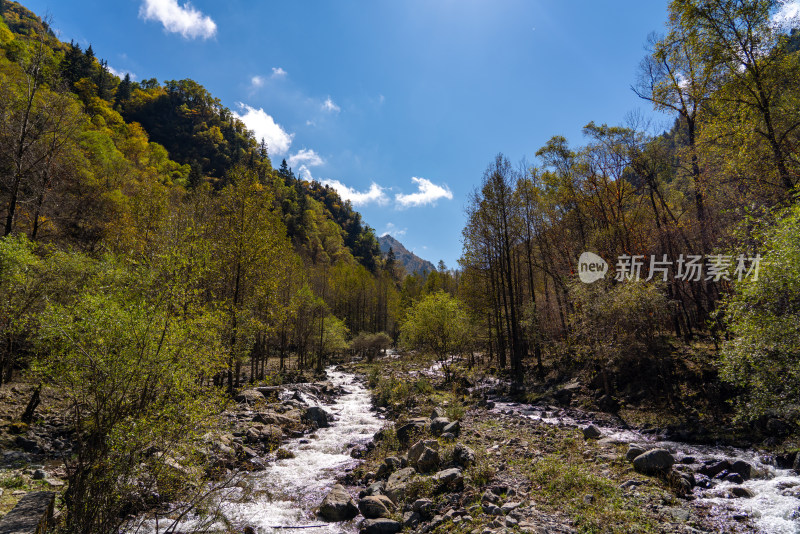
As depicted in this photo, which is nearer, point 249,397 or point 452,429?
point 452,429

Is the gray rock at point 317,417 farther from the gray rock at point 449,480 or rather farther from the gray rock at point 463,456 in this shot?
the gray rock at point 449,480

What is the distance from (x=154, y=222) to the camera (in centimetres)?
1830

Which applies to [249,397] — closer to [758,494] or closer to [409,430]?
[409,430]

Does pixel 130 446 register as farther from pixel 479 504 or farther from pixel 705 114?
pixel 705 114

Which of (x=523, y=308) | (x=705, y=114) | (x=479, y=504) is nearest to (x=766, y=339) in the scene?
(x=479, y=504)

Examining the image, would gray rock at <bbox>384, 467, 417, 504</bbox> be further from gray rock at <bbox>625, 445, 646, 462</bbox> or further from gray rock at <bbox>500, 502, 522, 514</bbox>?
gray rock at <bbox>625, 445, 646, 462</bbox>

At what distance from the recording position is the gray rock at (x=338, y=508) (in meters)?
7.50

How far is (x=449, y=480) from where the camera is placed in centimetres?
778

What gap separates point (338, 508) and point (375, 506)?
2.99 feet

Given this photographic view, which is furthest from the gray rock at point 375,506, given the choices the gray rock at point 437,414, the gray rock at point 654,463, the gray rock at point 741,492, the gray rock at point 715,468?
the gray rock at point 715,468

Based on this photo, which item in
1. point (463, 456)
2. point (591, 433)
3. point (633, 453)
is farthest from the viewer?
point (591, 433)

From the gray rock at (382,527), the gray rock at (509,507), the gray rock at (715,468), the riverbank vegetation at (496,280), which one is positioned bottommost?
the gray rock at (382,527)

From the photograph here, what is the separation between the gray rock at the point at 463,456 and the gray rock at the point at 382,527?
250 cm

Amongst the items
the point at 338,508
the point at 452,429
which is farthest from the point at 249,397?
the point at 338,508
